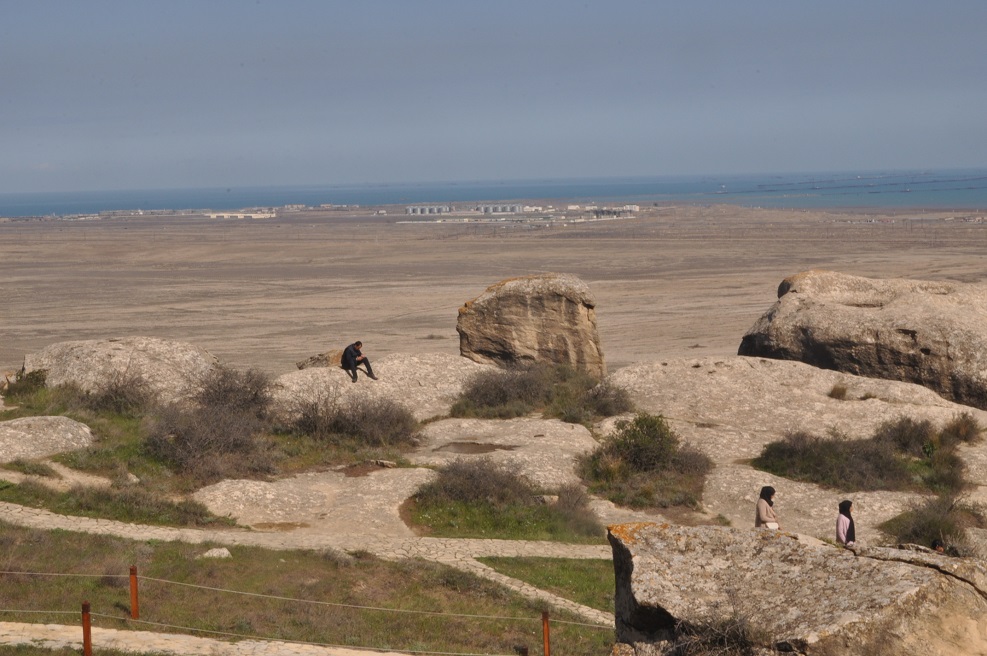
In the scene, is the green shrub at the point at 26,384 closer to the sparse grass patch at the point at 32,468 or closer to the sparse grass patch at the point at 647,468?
the sparse grass patch at the point at 32,468

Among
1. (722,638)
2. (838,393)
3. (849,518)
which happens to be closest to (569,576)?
(849,518)

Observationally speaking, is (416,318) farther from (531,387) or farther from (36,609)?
(36,609)

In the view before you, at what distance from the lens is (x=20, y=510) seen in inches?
696

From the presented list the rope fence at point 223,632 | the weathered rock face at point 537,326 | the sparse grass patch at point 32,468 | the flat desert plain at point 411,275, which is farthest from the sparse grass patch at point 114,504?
the flat desert plain at point 411,275

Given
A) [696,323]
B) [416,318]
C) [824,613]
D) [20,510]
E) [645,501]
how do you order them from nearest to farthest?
1. [824,613]
2. [20,510]
3. [645,501]
4. [696,323]
5. [416,318]

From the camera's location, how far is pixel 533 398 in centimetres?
2630

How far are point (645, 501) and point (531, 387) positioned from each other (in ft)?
22.3

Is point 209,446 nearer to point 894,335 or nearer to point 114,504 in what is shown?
point 114,504

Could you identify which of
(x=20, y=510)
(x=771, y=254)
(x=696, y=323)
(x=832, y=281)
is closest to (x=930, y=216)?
(x=771, y=254)

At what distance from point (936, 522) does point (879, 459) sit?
12.6 feet

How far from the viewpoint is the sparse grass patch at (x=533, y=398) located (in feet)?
82.4

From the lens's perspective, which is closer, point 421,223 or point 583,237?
point 583,237

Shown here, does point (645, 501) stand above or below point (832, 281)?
below

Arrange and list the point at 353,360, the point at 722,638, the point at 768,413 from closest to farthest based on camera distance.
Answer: the point at 722,638, the point at 768,413, the point at 353,360
